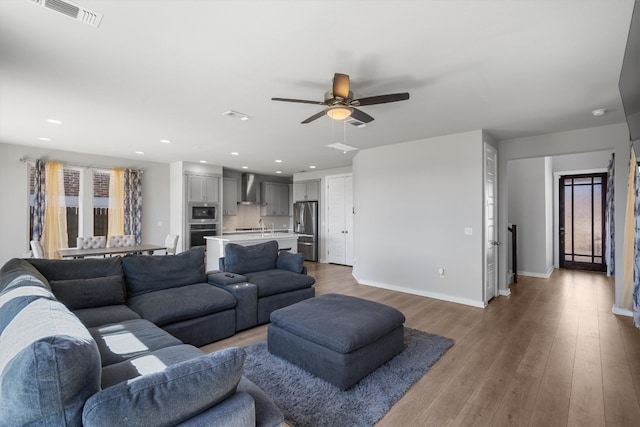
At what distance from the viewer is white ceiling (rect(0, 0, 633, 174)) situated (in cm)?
193

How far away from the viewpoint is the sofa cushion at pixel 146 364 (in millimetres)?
1554

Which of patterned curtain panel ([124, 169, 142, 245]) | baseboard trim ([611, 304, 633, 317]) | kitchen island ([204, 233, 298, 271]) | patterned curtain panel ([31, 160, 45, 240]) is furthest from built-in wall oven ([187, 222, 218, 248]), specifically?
baseboard trim ([611, 304, 633, 317])

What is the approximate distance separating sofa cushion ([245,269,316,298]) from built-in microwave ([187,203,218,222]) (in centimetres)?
398

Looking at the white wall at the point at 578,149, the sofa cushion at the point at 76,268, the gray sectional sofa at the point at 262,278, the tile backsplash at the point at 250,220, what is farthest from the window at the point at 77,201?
the white wall at the point at 578,149

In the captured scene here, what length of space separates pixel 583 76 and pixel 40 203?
8625mm

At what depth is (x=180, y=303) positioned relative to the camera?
3.03 meters

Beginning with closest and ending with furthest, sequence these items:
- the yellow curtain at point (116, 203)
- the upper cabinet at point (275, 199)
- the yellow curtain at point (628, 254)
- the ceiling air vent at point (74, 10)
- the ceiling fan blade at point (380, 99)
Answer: the ceiling air vent at point (74, 10) → the ceiling fan blade at point (380, 99) → the yellow curtain at point (628, 254) → the yellow curtain at point (116, 203) → the upper cabinet at point (275, 199)

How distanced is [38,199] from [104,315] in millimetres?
4978

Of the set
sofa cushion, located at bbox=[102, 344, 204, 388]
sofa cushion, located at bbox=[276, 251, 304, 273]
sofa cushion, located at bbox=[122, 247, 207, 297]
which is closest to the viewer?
sofa cushion, located at bbox=[102, 344, 204, 388]

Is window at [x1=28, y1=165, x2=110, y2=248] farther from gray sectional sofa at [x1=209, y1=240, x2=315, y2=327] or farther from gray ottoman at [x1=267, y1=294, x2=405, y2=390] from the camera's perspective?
gray ottoman at [x1=267, y1=294, x2=405, y2=390]

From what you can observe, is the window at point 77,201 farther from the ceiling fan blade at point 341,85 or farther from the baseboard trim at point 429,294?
the ceiling fan blade at point 341,85

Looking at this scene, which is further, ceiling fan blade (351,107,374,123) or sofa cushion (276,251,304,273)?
sofa cushion (276,251,304,273)

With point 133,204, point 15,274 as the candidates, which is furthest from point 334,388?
point 133,204

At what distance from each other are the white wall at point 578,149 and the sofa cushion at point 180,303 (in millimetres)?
4663
